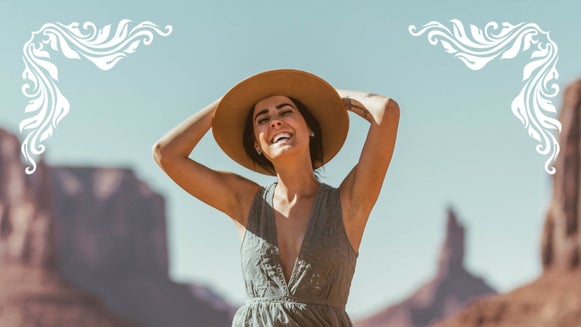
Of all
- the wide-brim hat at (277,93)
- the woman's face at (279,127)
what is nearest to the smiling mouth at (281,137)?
the woman's face at (279,127)

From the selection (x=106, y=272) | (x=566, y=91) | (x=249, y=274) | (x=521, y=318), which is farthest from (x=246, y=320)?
(x=106, y=272)

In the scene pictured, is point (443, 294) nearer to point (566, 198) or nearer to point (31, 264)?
point (566, 198)

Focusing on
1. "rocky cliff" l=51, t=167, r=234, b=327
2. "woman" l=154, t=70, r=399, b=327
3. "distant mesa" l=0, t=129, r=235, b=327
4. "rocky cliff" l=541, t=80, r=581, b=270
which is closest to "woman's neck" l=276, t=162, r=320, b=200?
"woman" l=154, t=70, r=399, b=327

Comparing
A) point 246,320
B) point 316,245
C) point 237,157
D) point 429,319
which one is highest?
point 237,157

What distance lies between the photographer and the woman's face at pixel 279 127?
399 centimetres

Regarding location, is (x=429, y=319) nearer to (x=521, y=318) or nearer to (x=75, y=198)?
(x=75, y=198)

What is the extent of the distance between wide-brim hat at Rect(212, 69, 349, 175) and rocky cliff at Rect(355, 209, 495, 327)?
89491 millimetres

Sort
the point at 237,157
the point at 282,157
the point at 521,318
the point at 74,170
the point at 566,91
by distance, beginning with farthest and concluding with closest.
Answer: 1. the point at 74,170
2. the point at 566,91
3. the point at 521,318
4. the point at 237,157
5. the point at 282,157

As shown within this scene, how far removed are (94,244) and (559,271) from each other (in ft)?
152

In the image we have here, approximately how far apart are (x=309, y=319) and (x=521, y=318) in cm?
5222

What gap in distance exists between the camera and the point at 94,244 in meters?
93.8

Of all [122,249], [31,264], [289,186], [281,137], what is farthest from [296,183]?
[122,249]

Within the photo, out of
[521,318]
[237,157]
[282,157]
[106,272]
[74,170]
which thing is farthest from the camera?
[74,170]

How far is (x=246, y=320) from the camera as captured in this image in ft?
12.5
